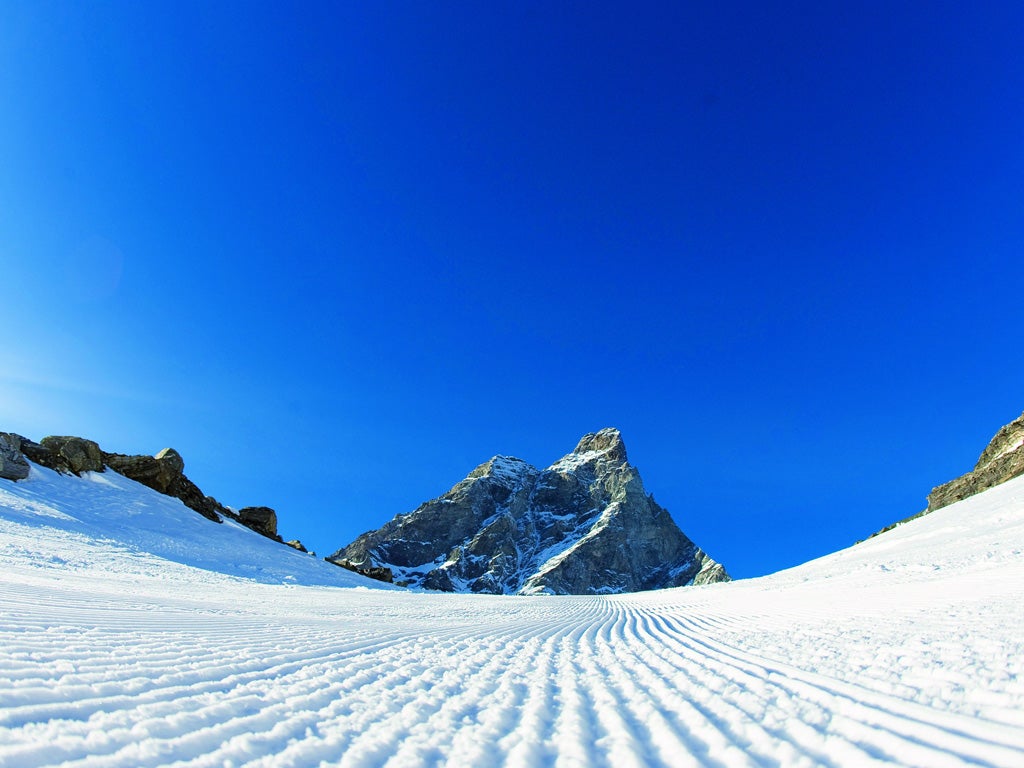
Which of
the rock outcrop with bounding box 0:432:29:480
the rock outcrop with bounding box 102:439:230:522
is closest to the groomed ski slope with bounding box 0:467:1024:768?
the rock outcrop with bounding box 0:432:29:480

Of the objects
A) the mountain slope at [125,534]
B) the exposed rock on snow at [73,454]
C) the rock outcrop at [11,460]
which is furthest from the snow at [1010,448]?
the exposed rock on snow at [73,454]

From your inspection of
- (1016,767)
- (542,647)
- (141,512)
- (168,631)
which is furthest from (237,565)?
(1016,767)

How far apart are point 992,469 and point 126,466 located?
2562 inches

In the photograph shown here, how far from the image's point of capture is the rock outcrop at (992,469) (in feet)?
119

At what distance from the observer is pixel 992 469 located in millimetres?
38344

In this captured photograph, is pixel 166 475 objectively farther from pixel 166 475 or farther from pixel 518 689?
pixel 518 689

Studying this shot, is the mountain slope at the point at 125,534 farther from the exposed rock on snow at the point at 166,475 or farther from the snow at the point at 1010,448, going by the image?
the snow at the point at 1010,448

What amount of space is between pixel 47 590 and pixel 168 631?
278 inches

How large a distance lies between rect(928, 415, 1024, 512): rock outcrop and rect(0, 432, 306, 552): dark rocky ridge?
55.7 metres

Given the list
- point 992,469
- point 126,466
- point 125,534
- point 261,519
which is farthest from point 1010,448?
point 126,466

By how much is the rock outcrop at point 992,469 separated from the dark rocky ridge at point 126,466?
55701mm

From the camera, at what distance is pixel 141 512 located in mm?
33156

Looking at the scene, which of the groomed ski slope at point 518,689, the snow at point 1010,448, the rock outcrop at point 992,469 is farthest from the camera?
the snow at point 1010,448

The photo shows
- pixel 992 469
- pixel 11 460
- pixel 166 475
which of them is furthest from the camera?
pixel 166 475
